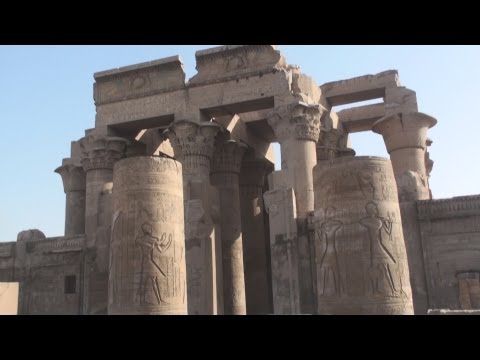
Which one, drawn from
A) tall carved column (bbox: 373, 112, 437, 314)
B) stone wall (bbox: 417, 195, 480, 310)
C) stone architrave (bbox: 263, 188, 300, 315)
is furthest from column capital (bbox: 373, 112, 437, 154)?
stone architrave (bbox: 263, 188, 300, 315)

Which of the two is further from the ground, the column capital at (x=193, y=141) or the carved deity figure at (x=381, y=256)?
the column capital at (x=193, y=141)

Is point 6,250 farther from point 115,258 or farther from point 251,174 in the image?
point 115,258

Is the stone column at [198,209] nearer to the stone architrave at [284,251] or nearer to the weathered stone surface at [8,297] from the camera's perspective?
the stone architrave at [284,251]

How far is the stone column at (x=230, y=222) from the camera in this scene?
1593 cm

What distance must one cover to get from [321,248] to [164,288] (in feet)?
9.65

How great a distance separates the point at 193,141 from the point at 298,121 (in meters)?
3.16

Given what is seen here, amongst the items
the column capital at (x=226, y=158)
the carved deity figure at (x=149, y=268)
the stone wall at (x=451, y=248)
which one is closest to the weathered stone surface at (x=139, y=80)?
the column capital at (x=226, y=158)

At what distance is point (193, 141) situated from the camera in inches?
607

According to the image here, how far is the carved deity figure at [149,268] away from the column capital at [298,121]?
6394 mm

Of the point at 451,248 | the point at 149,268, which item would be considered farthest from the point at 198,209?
the point at 451,248

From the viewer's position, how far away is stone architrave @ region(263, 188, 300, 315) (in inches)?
521

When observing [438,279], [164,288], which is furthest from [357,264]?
[438,279]
